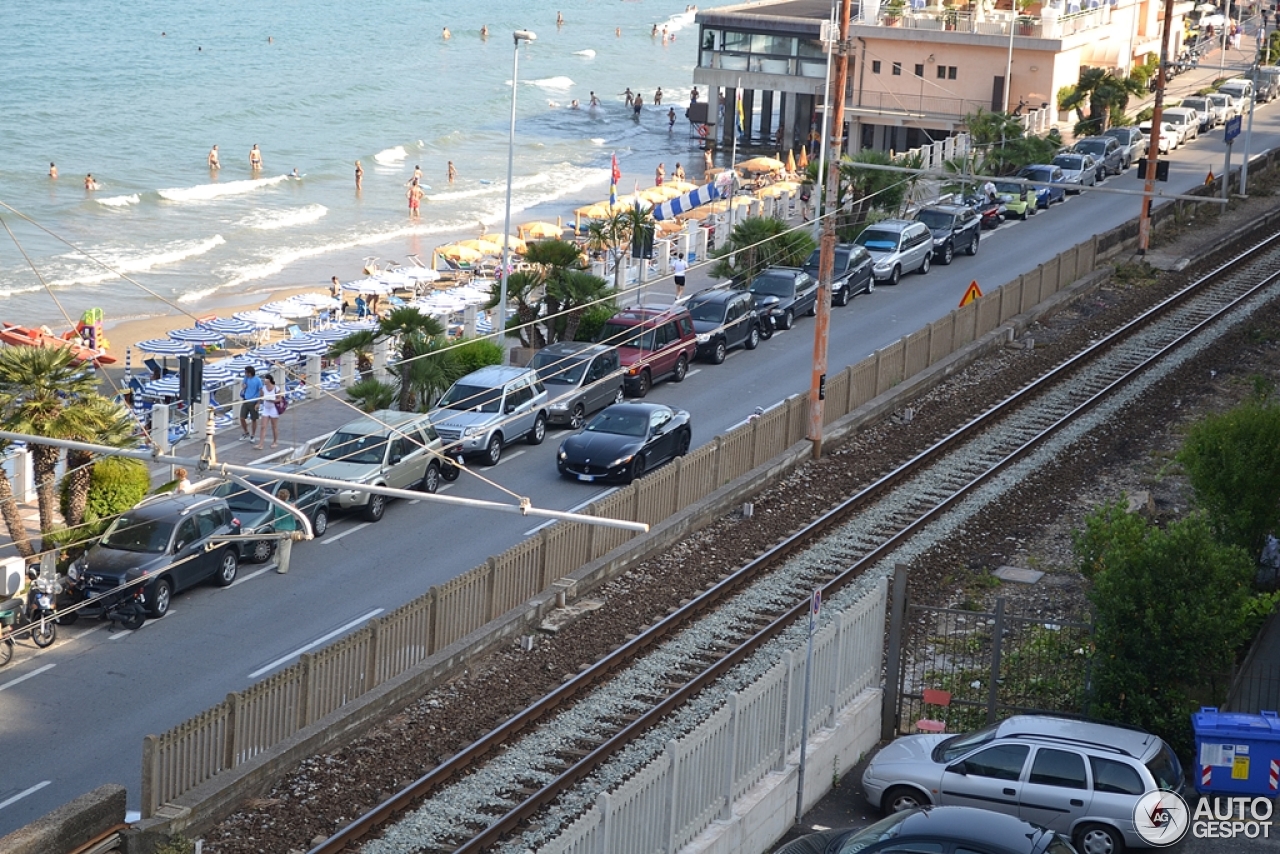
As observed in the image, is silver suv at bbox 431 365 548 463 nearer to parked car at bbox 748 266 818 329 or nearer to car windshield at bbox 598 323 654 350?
car windshield at bbox 598 323 654 350

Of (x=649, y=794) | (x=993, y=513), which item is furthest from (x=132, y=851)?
(x=993, y=513)

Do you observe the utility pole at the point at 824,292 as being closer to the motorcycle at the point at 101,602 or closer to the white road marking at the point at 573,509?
the white road marking at the point at 573,509

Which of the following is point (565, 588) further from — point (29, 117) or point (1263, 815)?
point (29, 117)

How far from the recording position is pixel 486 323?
1635 inches

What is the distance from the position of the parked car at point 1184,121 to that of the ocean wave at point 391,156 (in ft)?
136

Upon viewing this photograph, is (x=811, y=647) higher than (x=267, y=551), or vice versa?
(x=811, y=647)

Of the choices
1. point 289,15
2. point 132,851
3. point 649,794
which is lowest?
point 132,851

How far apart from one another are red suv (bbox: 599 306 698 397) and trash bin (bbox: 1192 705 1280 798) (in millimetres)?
19411

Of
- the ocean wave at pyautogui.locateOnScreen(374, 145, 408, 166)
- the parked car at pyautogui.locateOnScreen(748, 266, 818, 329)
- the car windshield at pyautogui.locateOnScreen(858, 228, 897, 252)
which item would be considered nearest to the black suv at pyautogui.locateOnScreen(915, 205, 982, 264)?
the car windshield at pyautogui.locateOnScreen(858, 228, 897, 252)

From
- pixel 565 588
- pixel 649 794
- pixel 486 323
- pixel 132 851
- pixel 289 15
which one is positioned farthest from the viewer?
pixel 289 15

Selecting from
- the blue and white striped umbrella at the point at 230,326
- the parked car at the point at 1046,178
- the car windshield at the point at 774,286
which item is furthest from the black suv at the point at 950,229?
the blue and white striped umbrella at the point at 230,326

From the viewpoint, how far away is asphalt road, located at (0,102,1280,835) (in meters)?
19.7

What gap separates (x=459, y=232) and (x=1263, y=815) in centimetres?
5580

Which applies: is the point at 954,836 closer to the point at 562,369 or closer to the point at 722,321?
the point at 562,369
